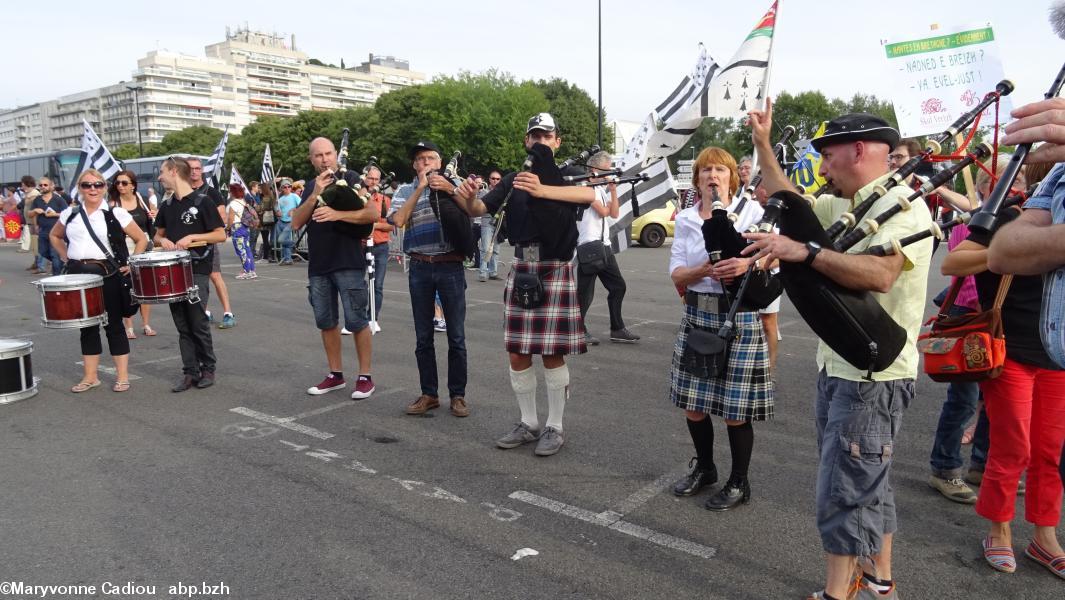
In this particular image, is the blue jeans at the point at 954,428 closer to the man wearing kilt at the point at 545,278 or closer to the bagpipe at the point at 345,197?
the man wearing kilt at the point at 545,278

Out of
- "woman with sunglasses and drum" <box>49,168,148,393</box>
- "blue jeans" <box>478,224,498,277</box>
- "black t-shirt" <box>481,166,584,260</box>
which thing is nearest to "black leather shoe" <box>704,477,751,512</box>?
"black t-shirt" <box>481,166,584,260</box>

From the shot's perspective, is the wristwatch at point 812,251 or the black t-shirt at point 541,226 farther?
the black t-shirt at point 541,226

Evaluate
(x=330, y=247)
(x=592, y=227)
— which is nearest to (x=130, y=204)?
(x=330, y=247)

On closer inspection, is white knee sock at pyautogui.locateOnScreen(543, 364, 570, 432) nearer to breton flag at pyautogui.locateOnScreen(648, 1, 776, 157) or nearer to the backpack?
breton flag at pyautogui.locateOnScreen(648, 1, 776, 157)

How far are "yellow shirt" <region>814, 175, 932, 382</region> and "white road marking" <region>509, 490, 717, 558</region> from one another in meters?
1.15

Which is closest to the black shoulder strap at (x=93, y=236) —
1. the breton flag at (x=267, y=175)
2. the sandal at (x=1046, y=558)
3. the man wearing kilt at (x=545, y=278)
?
the man wearing kilt at (x=545, y=278)

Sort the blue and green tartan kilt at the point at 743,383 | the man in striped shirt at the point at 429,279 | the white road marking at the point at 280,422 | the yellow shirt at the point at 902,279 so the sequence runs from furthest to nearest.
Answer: the man in striped shirt at the point at 429,279
the white road marking at the point at 280,422
the blue and green tartan kilt at the point at 743,383
the yellow shirt at the point at 902,279

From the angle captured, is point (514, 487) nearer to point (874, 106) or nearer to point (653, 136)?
point (653, 136)

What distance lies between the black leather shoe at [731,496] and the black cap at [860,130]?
78.8 inches

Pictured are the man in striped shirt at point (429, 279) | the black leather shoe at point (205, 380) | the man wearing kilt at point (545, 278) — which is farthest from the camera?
the black leather shoe at point (205, 380)

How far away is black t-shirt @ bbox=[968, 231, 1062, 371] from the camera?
3.16 m

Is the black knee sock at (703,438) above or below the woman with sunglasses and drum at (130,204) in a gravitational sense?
below

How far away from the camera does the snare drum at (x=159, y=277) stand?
6.11 meters

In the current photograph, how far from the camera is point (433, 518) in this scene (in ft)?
12.3
